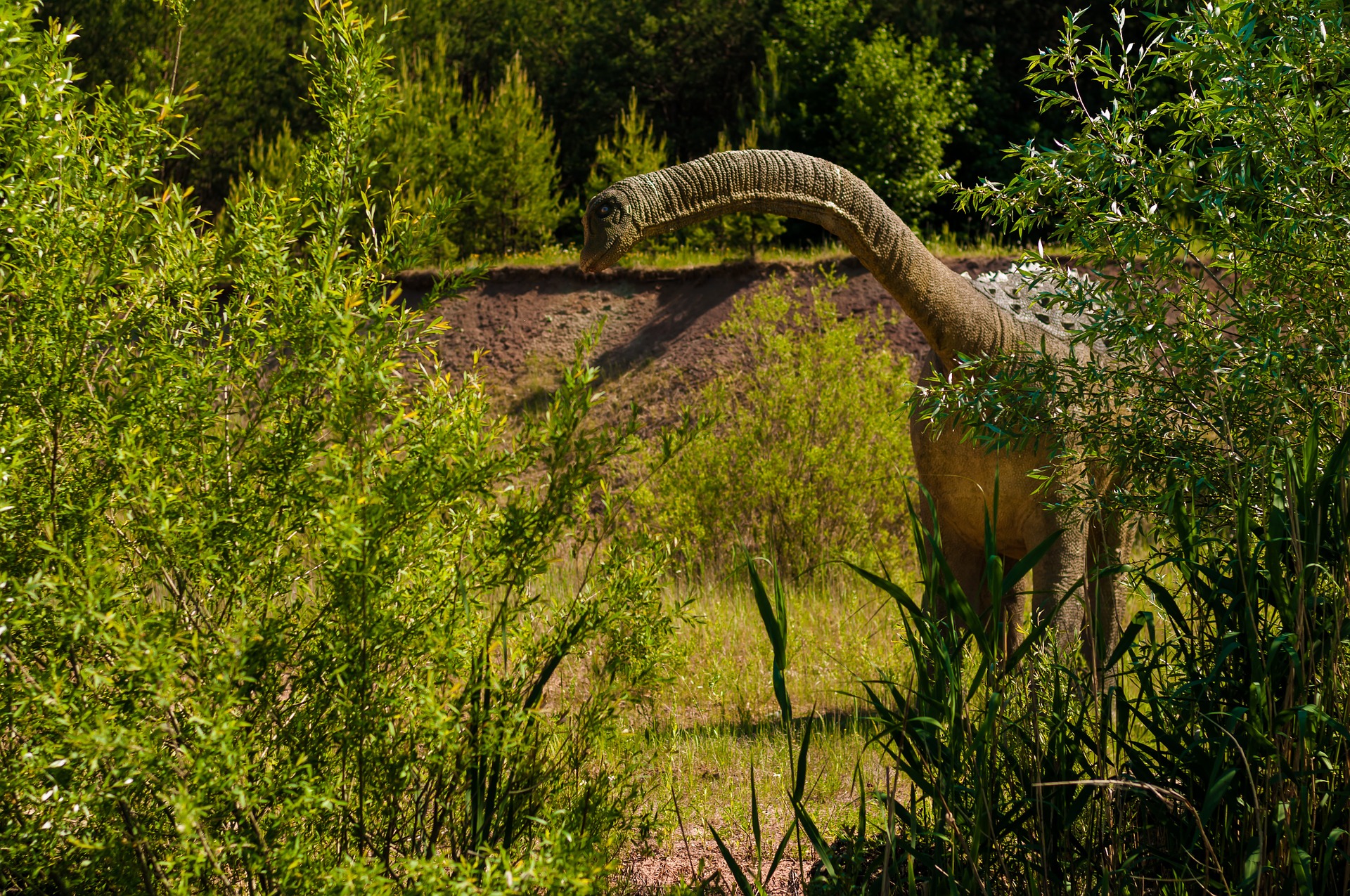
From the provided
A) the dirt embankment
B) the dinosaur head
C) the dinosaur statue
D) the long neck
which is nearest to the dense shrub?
the dinosaur statue

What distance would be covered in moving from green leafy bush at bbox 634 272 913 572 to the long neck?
4416 mm

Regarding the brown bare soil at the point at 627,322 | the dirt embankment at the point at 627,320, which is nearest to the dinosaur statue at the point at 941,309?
the brown bare soil at the point at 627,322

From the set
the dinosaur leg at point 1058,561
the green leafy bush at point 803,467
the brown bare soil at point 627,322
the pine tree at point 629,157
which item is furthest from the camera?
the pine tree at point 629,157

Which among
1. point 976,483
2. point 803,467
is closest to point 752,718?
point 976,483

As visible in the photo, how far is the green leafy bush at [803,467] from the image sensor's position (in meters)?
8.49

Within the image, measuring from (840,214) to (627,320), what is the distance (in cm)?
1044

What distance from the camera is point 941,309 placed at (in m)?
3.86

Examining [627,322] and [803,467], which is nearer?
[803,467]

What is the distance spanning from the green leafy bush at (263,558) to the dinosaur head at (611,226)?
663 millimetres

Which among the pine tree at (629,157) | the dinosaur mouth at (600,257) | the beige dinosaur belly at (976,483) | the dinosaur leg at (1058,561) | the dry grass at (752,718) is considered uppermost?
the pine tree at (629,157)

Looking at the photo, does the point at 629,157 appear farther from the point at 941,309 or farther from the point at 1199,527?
the point at 1199,527

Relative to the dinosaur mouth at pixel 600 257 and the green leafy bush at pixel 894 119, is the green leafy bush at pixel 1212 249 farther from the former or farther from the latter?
the green leafy bush at pixel 894 119

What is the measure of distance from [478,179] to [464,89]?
558 centimetres

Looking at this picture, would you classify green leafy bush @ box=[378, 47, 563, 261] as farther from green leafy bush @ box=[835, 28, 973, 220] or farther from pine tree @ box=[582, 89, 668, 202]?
green leafy bush @ box=[835, 28, 973, 220]
